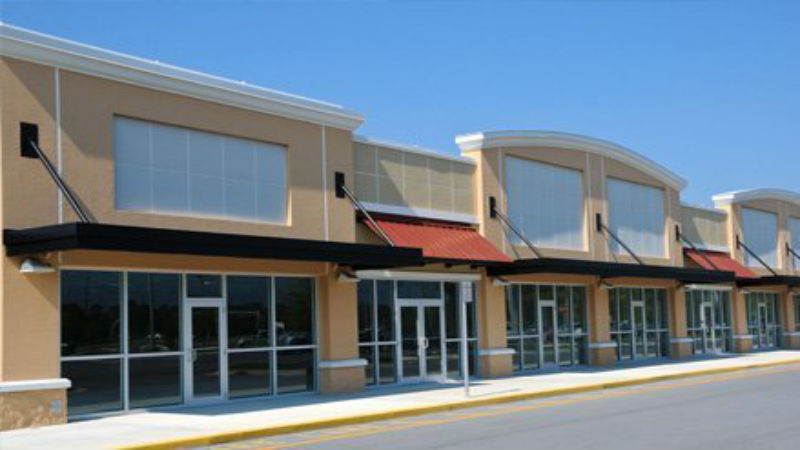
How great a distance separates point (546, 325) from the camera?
2936cm

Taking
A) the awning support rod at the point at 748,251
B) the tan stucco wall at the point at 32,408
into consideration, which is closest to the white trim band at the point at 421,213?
the tan stucco wall at the point at 32,408

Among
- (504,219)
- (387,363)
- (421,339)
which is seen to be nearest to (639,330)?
(504,219)

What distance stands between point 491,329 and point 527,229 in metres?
3.72

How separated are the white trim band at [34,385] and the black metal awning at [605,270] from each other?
42.2 feet

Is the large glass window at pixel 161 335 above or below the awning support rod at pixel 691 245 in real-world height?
below

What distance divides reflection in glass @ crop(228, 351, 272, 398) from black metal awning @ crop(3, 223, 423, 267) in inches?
104

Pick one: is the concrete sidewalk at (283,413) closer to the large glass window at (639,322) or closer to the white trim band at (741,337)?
the large glass window at (639,322)

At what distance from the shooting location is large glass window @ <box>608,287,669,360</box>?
32.9 metres

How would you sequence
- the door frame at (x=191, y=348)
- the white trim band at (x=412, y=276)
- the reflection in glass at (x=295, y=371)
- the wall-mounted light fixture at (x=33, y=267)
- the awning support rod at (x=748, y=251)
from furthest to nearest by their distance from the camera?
the awning support rod at (x=748, y=251) < the white trim band at (x=412, y=276) < the reflection in glass at (x=295, y=371) < the door frame at (x=191, y=348) < the wall-mounted light fixture at (x=33, y=267)

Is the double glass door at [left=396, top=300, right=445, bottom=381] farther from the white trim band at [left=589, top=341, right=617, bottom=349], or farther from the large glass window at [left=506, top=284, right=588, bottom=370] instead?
the white trim band at [left=589, top=341, right=617, bottom=349]

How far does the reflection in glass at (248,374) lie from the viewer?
19891 mm

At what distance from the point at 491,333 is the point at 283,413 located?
10.1 meters

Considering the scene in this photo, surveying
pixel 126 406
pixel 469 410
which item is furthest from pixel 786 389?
pixel 126 406

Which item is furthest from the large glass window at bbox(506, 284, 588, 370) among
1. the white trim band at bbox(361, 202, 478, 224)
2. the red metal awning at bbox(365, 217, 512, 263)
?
the white trim band at bbox(361, 202, 478, 224)
